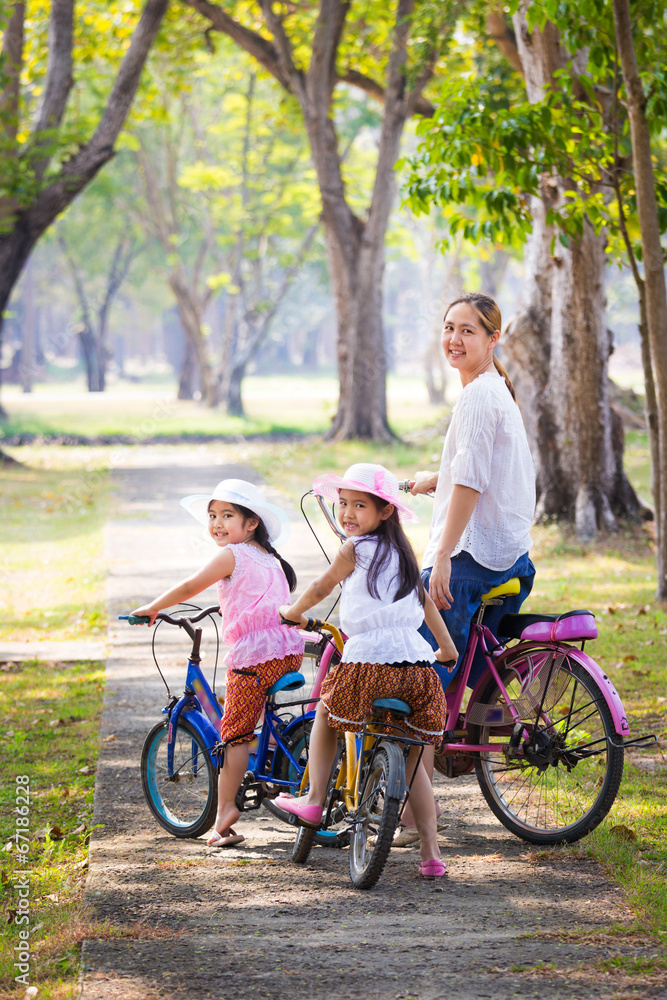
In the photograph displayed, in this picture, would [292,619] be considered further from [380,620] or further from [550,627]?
[550,627]

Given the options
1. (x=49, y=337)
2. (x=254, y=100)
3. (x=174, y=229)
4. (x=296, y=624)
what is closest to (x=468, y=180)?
(x=296, y=624)

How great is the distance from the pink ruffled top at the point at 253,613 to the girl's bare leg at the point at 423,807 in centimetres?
78

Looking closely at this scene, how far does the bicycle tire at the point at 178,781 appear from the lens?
183 inches

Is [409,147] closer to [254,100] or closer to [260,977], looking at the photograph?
[254,100]

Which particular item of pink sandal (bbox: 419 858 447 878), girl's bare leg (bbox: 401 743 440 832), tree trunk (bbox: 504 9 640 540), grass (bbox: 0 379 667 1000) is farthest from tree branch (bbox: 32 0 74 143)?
pink sandal (bbox: 419 858 447 878)

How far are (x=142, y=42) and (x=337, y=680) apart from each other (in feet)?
57.7

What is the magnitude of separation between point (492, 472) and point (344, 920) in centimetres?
167

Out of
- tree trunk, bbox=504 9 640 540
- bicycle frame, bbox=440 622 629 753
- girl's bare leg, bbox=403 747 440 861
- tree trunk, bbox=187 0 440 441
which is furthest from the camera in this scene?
tree trunk, bbox=187 0 440 441

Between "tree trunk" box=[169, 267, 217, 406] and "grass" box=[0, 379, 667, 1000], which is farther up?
"tree trunk" box=[169, 267, 217, 406]

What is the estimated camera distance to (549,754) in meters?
4.28

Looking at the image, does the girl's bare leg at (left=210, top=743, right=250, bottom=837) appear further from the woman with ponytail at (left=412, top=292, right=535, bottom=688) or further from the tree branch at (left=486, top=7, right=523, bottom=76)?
the tree branch at (left=486, top=7, right=523, bottom=76)

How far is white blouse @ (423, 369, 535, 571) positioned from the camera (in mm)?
4219

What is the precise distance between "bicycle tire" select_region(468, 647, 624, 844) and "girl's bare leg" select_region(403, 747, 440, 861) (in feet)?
1.50

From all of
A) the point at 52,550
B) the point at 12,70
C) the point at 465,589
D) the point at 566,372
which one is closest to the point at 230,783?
the point at 465,589
